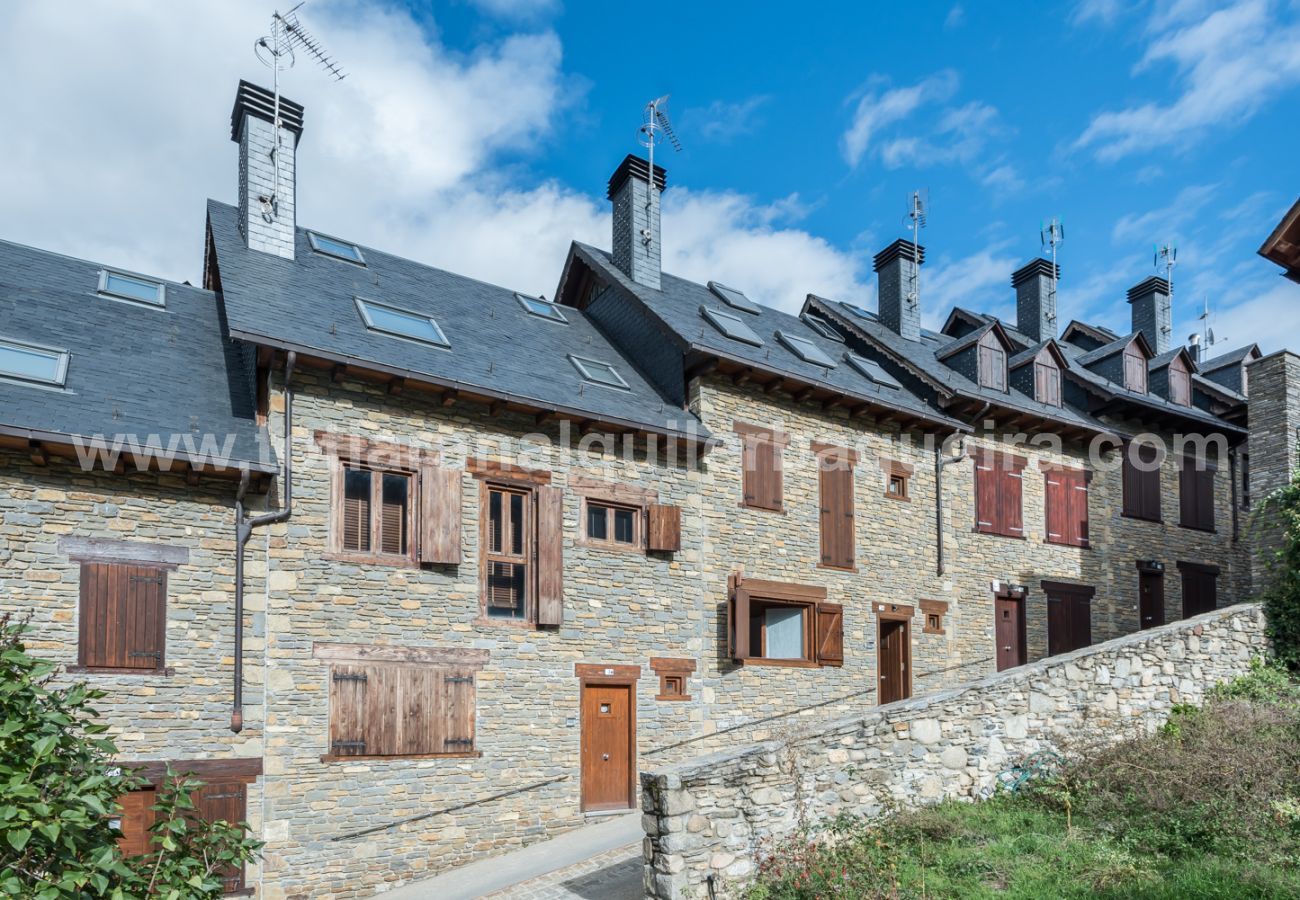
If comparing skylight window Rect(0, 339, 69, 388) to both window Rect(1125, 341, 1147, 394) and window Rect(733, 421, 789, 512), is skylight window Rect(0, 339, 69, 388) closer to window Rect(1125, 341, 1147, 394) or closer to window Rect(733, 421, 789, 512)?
window Rect(733, 421, 789, 512)

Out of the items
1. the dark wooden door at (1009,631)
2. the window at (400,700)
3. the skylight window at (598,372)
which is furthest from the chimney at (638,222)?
the dark wooden door at (1009,631)

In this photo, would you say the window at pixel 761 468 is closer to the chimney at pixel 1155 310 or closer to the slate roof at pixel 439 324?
the slate roof at pixel 439 324

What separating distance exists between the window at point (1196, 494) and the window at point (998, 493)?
484cm

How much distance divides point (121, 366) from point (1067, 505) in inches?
641

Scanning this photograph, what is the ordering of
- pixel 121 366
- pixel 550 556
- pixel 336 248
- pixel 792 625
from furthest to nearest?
pixel 792 625 < pixel 336 248 < pixel 550 556 < pixel 121 366

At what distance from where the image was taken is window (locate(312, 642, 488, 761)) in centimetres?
1145

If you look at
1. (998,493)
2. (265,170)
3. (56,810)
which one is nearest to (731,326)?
(998,493)

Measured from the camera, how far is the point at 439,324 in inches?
564

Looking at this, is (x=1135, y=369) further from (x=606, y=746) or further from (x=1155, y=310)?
(x=606, y=746)

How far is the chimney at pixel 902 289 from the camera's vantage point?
2145 centimetres

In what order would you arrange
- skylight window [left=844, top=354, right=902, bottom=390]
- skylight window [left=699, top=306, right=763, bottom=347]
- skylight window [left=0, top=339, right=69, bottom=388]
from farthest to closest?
skylight window [left=844, top=354, right=902, bottom=390] → skylight window [left=699, top=306, right=763, bottom=347] → skylight window [left=0, top=339, right=69, bottom=388]

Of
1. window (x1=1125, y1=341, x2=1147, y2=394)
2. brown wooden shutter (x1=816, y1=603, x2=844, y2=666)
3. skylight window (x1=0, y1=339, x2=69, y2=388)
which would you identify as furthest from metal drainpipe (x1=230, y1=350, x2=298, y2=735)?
window (x1=1125, y1=341, x2=1147, y2=394)

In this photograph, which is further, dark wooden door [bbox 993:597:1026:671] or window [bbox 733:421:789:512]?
dark wooden door [bbox 993:597:1026:671]

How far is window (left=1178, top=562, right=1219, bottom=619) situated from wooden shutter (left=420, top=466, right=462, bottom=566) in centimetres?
1578
